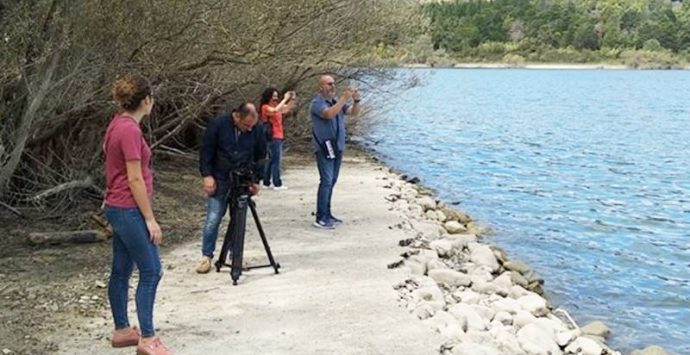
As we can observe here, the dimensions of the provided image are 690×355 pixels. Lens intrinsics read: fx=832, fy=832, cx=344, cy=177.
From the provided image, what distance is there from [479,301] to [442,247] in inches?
86.5

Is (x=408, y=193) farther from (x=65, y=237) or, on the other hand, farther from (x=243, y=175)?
(x=243, y=175)

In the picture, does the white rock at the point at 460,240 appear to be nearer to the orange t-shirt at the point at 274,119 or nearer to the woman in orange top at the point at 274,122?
the woman in orange top at the point at 274,122

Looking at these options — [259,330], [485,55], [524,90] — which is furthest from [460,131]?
[485,55]

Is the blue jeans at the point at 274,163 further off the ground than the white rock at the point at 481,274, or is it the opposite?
the blue jeans at the point at 274,163

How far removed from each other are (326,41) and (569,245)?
5.72m

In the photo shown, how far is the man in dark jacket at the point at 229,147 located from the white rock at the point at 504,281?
3.45 metres

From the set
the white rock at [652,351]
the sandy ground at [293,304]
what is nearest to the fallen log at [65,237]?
the sandy ground at [293,304]

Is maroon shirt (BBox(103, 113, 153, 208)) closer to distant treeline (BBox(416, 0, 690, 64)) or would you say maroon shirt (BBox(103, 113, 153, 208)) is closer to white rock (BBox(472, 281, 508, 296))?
white rock (BBox(472, 281, 508, 296))

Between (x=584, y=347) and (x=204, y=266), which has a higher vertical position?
(x=204, y=266)

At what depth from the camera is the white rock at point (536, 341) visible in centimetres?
729

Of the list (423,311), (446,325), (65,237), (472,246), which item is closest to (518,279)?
(472,246)

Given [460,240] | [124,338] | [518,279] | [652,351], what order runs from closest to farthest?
[124,338] → [652,351] → [518,279] → [460,240]

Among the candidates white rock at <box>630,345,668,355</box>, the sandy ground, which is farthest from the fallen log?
white rock at <box>630,345,668,355</box>

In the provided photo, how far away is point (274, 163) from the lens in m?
14.5
